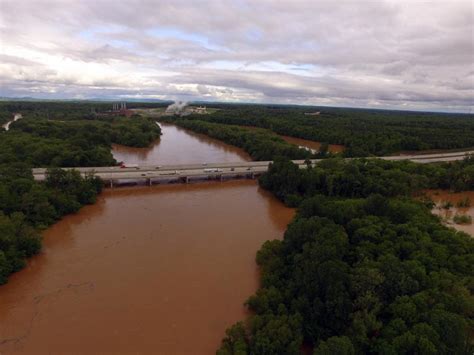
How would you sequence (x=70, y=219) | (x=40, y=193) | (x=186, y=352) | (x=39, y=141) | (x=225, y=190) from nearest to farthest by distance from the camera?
1. (x=186, y=352)
2. (x=40, y=193)
3. (x=70, y=219)
4. (x=225, y=190)
5. (x=39, y=141)

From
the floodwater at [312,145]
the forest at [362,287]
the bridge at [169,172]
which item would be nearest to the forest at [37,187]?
the bridge at [169,172]

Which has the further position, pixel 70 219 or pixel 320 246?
pixel 70 219

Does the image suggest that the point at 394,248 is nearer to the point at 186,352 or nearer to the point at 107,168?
the point at 186,352

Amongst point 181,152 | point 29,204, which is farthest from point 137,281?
Result: point 181,152

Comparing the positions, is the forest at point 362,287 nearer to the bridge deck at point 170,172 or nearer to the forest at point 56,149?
the bridge deck at point 170,172

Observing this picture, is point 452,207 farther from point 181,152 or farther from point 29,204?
point 181,152

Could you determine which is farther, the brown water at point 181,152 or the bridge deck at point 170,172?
the brown water at point 181,152

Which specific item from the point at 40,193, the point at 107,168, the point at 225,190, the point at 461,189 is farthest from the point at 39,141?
the point at 461,189
